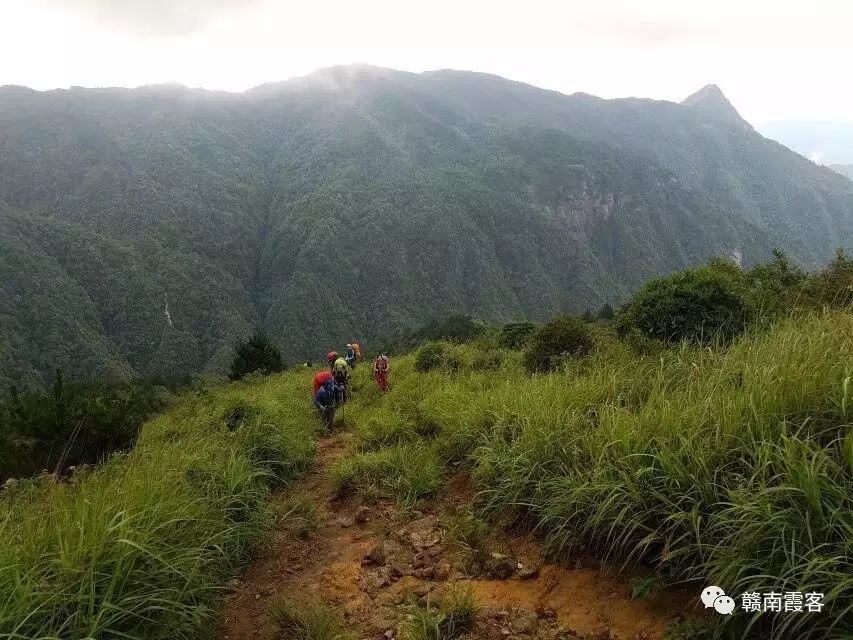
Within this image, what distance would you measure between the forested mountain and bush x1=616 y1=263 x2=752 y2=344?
83.8m

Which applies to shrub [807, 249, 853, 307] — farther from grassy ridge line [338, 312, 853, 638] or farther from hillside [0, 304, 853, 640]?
hillside [0, 304, 853, 640]

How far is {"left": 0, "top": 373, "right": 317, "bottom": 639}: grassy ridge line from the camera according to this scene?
8.01ft

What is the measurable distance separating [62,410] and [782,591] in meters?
7.58

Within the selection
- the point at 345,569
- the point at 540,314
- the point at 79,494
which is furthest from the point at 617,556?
the point at 540,314

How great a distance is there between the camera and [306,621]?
300cm

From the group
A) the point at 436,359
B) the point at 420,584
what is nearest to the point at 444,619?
the point at 420,584

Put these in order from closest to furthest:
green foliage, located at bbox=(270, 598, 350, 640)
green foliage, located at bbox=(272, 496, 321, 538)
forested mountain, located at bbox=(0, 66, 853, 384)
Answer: green foliage, located at bbox=(270, 598, 350, 640)
green foliage, located at bbox=(272, 496, 321, 538)
forested mountain, located at bbox=(0, 66, 853, 384)

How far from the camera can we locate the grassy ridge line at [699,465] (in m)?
2.24

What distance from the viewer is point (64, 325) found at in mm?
88312

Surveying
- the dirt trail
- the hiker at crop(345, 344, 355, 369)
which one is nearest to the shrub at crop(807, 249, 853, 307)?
the dirt trail

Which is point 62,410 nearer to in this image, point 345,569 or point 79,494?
point 79,494

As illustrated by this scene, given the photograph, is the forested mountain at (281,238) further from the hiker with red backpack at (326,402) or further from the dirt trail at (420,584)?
the dirt trail at (420,584)

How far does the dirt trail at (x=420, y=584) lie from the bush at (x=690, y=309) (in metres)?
4.22

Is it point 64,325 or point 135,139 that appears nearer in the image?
point 64,325
